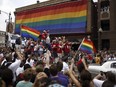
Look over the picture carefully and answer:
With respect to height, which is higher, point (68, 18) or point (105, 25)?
point (68, 18)

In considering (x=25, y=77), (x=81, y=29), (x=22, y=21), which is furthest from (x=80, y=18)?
(x=25, y=77)

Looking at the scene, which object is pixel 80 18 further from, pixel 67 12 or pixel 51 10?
pixel 51 10

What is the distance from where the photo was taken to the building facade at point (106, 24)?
4450 centimetres

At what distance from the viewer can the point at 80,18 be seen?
153 ft

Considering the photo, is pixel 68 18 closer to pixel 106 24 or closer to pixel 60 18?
pixel 60 18

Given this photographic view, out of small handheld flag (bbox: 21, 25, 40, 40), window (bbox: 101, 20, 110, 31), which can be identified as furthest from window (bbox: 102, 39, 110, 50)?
small handheld flag (bbox: 21, 25, 40, 40)

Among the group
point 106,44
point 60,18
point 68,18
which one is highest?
point 60,18

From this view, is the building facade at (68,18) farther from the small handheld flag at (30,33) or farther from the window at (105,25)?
the small handheld flag at (30,33)

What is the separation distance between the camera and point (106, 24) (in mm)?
46250

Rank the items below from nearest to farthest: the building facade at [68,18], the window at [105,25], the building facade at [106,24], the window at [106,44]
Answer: the building facade at [106,24]
the window at [106,44]
the window at [105,25]
the building facade at [68,18]

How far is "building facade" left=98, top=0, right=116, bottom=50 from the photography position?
4450cm

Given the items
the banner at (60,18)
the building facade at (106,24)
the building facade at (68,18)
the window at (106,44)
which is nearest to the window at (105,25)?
the building facade at (106,24)

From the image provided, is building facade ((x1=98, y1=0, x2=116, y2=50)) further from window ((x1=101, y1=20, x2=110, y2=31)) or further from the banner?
the banner

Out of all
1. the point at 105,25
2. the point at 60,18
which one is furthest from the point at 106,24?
the point at 60,18
